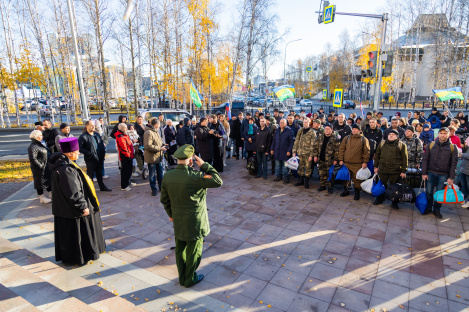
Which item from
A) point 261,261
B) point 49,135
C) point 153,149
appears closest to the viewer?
point 261,261

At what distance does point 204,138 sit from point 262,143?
1881 millimetres

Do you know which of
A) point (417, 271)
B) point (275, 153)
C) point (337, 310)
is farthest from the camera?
point (275, 153)

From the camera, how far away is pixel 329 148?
24.6 ft

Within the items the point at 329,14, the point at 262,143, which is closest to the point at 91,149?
the point at 262,143

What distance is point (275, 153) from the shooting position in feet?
28.1

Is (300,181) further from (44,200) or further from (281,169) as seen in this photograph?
(44,200)

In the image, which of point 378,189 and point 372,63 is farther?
point 372,63

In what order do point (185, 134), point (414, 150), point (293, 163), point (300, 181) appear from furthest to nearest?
point (185, 134) < point (300, 181) < point (293, 163) < point (414, 150)

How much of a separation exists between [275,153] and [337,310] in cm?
549

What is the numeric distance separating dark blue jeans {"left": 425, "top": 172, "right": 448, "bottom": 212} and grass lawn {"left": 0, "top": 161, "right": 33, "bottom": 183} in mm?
11676

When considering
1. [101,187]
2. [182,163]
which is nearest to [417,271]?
[182,163]

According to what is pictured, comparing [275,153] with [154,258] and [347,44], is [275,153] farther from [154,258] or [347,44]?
[347,44]

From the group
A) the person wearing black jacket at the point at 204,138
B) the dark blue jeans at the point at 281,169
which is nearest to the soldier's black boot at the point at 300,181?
the dark blue jeans at the point at 281,169

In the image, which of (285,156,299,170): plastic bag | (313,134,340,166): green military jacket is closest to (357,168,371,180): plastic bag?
(313,134,340,166): green military jacket
